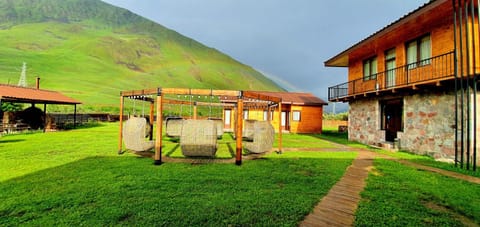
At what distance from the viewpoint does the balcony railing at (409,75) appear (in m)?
9.38

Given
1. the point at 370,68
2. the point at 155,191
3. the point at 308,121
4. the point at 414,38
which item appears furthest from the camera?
the point at 308,121

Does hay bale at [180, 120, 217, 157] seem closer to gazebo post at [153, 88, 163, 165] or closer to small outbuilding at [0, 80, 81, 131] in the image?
gazebo post at [153, 88, 163, 165]

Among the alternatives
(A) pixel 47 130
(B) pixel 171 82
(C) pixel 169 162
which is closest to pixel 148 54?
(B) pixel 171 82

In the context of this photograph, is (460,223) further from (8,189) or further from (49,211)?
(8,189)

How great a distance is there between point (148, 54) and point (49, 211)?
127531 millimetres

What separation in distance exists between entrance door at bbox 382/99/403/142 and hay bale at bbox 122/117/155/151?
12.4 metres

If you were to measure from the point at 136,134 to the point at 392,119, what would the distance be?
13772 millimetres

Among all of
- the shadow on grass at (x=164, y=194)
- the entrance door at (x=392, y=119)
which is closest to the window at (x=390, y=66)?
the entrance door at (x=392, y=119)

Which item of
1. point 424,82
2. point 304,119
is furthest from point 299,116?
point 424,82

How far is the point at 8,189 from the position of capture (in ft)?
15.4

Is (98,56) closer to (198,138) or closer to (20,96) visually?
(20,96)

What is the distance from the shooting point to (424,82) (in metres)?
9.73

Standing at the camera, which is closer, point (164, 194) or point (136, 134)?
point (164, 194)

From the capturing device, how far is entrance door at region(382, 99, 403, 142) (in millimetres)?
13727
